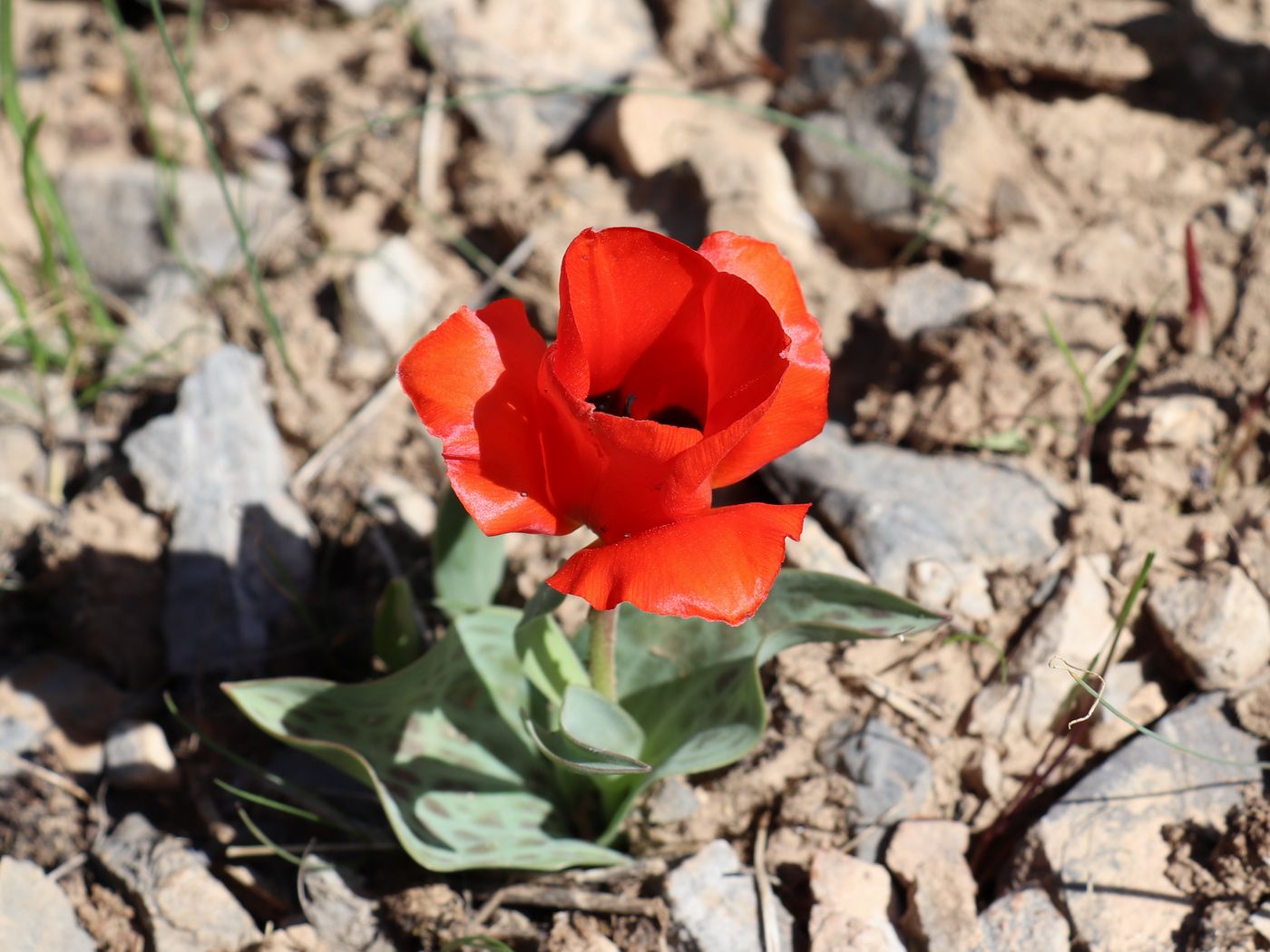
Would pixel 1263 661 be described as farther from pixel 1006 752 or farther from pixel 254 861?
pixel 254 861

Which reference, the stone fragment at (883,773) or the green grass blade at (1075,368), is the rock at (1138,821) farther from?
the green grass blade at (1075,368)

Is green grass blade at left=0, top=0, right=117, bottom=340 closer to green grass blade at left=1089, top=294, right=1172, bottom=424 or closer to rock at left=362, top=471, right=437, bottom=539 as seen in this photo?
rock at left=362, top=471, right=437, bottom=539

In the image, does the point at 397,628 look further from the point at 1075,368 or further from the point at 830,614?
the point at 1075,368

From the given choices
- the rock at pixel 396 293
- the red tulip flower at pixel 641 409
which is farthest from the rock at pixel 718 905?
the rock at pixel 396 293

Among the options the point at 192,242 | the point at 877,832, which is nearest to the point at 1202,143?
the point at 877,832

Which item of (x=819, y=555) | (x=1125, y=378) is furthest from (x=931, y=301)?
(x=819, y=555)
